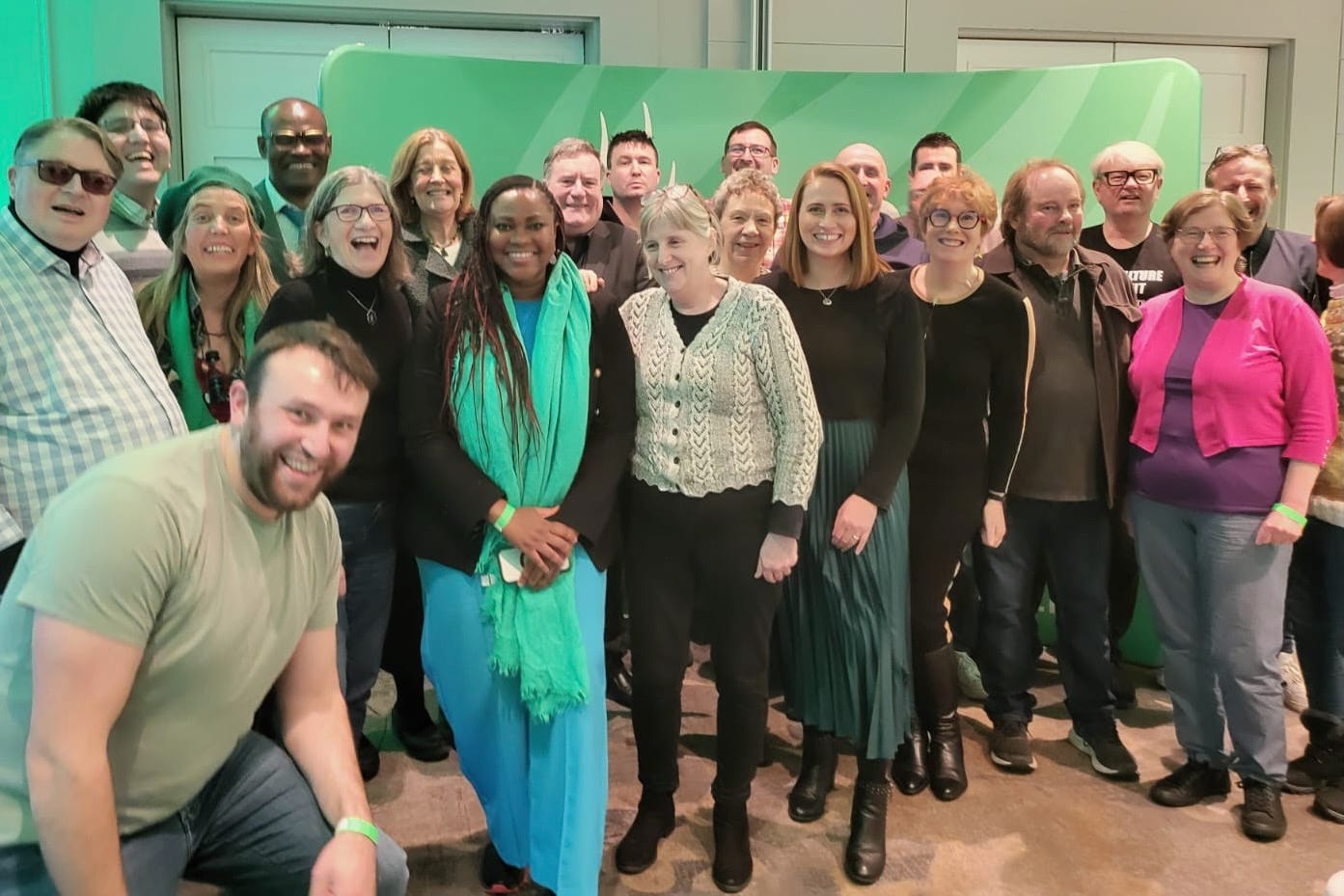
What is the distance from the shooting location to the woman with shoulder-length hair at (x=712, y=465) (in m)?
2.24

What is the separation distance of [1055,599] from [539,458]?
1637mm

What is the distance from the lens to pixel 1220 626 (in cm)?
263

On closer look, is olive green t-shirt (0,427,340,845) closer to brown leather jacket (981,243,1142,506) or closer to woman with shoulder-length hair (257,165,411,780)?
woman with shoulder-length hair (257,165,411,780)

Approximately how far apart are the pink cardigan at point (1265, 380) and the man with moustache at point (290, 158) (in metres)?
2.57

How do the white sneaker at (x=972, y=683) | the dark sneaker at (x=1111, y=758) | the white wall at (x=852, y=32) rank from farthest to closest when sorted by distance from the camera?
1. the white wall at (x=852, y=32)
2. the white sneaker at (x=972, y=683)
3. the dark sneaker at (x=1111, y=758)

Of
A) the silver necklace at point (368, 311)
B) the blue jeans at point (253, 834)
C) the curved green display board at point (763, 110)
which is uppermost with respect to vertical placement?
the curved green display board at point (763, 110)

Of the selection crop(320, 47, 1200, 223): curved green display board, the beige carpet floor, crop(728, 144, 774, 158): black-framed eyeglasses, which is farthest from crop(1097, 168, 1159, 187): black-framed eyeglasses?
the beige carpet floor

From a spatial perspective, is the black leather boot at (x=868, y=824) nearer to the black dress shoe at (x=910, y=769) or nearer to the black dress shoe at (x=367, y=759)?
the black dress shoe at (x=910, y=769)

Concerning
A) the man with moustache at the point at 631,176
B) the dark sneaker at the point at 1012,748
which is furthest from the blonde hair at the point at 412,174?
the dark sneaker at the point at 1012,748

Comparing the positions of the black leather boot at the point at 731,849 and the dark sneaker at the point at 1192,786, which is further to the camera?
the dark sneaker at the point at 1192,786

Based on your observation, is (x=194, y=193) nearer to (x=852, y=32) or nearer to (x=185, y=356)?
(x=185, y=356)

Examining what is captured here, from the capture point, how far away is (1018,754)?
116 inches

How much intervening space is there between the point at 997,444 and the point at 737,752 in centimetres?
103

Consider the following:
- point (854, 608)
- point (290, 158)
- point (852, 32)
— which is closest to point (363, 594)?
point (854, 608)
